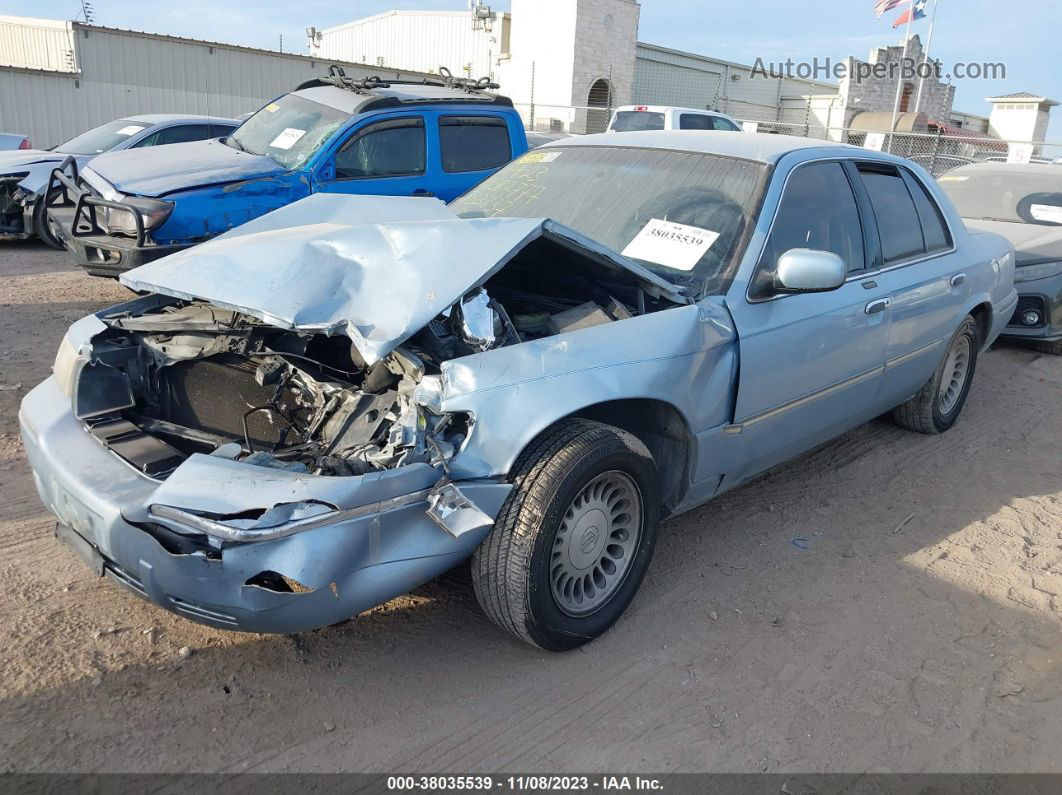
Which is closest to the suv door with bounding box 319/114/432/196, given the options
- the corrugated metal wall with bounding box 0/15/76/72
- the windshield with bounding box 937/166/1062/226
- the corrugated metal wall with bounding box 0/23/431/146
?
the windshield with bounding box 937/166/1062/226

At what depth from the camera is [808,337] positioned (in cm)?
366

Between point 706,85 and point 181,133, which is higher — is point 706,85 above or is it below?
above

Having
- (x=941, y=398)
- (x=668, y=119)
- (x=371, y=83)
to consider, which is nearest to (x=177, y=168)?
(x=371, y=83)

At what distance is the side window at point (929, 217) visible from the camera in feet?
15.6

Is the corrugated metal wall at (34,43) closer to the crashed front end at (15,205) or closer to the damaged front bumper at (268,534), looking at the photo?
the crashed front end at (15,205)

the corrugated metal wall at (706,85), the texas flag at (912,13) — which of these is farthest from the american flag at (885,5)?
the corrugated metal wall at (706,85)

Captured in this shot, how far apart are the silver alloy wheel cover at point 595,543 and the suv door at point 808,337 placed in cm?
64

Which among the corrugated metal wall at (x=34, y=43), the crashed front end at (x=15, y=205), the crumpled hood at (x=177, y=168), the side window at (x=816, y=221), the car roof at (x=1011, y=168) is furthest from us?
the corrugated metal wall at (x=34, y=43)

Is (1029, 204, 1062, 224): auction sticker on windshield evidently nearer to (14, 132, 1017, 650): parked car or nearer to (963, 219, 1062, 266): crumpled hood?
(963, 219, 1062, 266): crumpled hood

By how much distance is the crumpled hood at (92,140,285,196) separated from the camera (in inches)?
268

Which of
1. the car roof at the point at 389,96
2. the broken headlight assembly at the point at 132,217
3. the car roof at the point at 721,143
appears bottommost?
the broken headlight assembly at the point at 132,217

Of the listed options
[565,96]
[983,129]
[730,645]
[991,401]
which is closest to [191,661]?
[730,645]

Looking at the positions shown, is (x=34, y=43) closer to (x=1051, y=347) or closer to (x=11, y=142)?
(x=11, y=142)

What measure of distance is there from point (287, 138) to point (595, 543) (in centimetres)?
617
